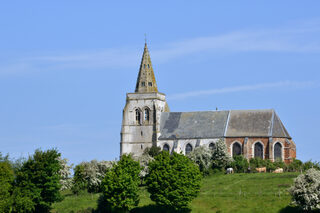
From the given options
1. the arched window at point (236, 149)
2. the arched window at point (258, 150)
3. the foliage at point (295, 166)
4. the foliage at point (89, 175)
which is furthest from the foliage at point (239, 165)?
the foliage at point (89, 175)

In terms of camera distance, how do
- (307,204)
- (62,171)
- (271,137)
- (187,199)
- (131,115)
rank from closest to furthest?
1. (307,204)
2. (187,199)
3. (62,171)
4. (271,137)
5. (131,115)

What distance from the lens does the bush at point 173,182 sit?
3191 inches

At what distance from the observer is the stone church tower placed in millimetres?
118438

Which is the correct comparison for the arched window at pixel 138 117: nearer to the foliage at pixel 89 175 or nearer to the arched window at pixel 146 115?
the arched window at pixel 146 115

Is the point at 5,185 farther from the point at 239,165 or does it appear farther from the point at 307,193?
the point at 239,165

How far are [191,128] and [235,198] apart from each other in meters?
36.1

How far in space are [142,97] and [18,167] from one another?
3570cm

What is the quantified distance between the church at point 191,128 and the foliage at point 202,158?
6061 millimetres

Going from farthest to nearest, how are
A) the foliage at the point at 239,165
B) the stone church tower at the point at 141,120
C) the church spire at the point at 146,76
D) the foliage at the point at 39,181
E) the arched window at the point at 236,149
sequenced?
the church spire at the point at 146,76 < the stone church tower at the point at 141,120 < the arched window at the point at 236,149 < the foliage at the point at 239,165 < the foliage at the point at 39,181

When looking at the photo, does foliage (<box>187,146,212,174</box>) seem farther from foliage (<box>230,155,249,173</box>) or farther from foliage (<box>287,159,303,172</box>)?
foliage (<box>287,159,303,172</box>)

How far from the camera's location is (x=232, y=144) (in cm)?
11388

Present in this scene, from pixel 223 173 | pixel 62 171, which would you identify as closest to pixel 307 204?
pixel 223 173

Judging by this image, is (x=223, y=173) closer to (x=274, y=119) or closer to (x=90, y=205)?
(x=274, y=119)

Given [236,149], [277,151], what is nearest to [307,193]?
[277,151]
